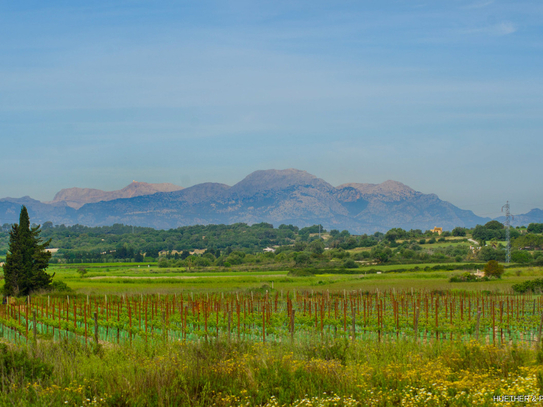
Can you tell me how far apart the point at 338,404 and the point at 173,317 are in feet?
54.1

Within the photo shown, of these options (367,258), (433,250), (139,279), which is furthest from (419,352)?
(433,250)

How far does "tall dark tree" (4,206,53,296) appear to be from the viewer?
122 ft

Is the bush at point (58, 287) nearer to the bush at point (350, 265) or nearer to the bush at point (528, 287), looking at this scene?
the bush at point (528, 287)

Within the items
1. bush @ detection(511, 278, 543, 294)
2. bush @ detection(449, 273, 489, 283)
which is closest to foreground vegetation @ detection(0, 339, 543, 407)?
bush @ detection(511, 278, 543, 294)

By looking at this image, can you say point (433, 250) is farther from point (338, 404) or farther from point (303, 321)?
point (338, 404)

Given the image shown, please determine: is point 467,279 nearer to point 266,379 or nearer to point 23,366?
point 266,379

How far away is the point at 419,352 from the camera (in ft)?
35.7

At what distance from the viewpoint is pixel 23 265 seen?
123 feet

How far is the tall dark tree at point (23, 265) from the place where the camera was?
122ft

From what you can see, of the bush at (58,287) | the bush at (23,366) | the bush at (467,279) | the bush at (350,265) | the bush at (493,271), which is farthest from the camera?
the bush at (350,265)

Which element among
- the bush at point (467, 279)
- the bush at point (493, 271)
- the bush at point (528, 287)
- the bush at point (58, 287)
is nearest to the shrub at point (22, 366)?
the bush at point (58, 287)

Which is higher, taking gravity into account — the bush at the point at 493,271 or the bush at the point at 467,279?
the bush at the point at 493,271

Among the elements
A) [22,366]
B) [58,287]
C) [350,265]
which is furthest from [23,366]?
[350,265]

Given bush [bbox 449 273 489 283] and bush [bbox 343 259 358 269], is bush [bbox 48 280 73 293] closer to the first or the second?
bush [bbox 449 273 489 283]
